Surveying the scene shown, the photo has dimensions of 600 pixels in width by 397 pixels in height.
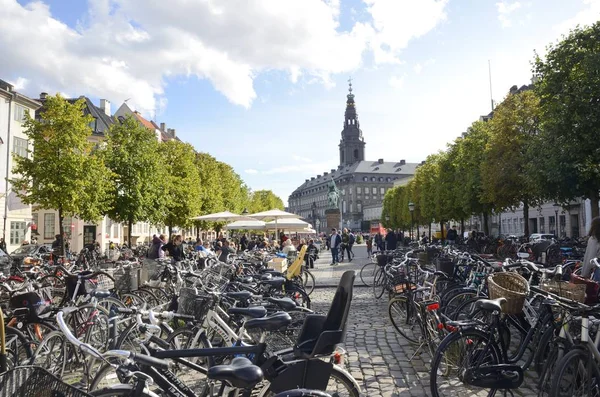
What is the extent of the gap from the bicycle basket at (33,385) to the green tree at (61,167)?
914 inches

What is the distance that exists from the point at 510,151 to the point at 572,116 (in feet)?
29.0

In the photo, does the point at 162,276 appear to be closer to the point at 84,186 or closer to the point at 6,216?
the point at 84,186

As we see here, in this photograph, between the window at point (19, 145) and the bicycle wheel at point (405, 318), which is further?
the window at point (19, 145)

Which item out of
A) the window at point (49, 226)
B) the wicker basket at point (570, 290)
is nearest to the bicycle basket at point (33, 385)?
the wicker basket at point (570, 290)

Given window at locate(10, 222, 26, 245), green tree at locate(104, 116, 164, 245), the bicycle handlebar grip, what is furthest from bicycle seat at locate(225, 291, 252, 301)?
window at locate(10, 222, 26, 245)

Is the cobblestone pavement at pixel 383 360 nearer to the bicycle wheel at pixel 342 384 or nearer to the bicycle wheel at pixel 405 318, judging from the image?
the bicycle wheel at pixel 405 318

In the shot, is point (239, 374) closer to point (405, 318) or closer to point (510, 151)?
point (405, 318)

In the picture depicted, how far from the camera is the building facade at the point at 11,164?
3622cm

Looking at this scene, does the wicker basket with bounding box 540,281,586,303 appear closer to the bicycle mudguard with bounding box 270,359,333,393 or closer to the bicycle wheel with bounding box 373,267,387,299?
the bicycle mudguard with bounding box 270,359,333,393

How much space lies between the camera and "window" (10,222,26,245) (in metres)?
37.0

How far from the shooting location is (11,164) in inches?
1487

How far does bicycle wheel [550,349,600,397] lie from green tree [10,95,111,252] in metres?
23.3

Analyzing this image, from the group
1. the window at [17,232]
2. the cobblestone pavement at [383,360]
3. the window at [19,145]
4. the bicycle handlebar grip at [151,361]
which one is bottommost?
the cobblestone pavement at [383,360]

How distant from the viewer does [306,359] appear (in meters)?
3.52
